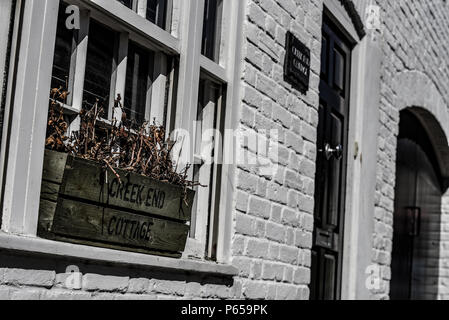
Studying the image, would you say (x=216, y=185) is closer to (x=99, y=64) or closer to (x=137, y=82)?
(x=137, y=82)

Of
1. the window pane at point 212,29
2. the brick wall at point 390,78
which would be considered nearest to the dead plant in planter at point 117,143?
the window pane at point 212,29

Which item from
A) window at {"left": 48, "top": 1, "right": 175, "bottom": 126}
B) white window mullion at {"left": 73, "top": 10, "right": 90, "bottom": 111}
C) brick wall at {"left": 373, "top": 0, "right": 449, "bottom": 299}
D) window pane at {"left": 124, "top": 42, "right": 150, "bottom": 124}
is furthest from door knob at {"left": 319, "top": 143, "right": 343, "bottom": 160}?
white window mullion at {"left": 73, "top": 10, "right": 90, "bottom": 111}

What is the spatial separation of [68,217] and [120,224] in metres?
0.28

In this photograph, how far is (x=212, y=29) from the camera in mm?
3717

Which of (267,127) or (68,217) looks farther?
(267,127)

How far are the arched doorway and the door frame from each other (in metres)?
1.35

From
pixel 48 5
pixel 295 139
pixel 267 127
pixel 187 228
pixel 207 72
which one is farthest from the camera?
pixel 295 139

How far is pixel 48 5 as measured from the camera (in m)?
2.56

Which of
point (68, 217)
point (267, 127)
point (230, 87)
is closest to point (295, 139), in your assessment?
point (267, 127)

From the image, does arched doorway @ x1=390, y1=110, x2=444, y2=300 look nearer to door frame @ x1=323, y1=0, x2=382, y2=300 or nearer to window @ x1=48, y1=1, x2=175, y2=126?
door frame @ x1=323, y1=0, x2=382, y2=300

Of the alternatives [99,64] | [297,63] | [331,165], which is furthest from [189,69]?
[331,165]

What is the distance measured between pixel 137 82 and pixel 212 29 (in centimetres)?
66

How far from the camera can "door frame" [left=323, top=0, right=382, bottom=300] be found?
18.1 ft
